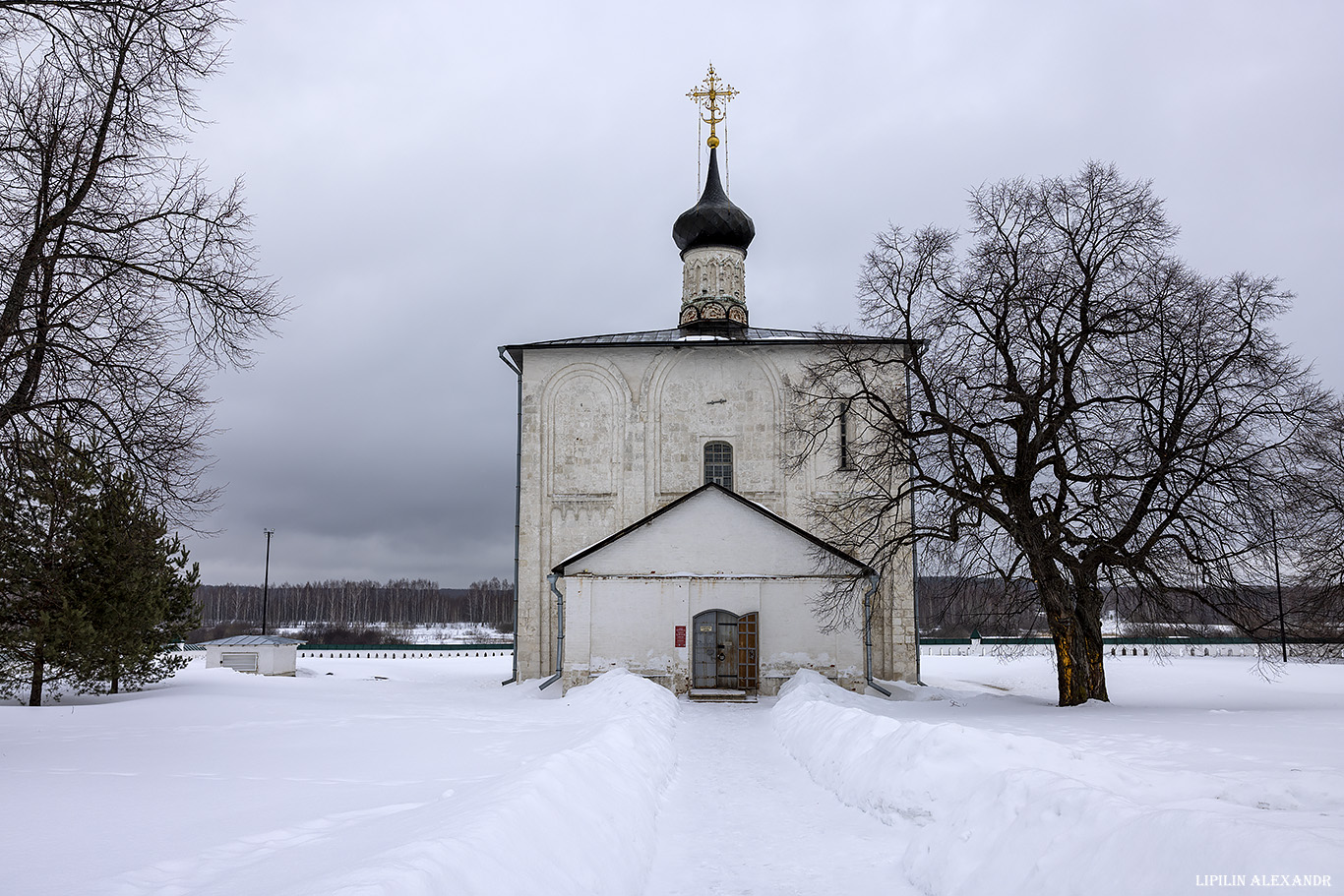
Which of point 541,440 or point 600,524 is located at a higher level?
point 541,440

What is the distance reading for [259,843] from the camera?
17.5 ft

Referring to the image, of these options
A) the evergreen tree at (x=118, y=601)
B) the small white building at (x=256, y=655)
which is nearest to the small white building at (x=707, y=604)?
the evergreen tree at (x=118, y=601)

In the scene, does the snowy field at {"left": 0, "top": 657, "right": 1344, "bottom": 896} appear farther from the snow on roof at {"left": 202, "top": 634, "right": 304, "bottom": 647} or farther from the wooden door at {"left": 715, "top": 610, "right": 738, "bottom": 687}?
the snow on roof at {"left": 202, "top": 634, "right": 304, "bottom": 647}

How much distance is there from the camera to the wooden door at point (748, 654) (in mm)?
20906

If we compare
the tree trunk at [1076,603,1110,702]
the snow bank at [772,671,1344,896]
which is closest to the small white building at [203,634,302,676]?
the tree trunk at [1076,603,1110,702]

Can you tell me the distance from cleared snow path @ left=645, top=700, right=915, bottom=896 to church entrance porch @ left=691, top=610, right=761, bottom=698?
9565mm

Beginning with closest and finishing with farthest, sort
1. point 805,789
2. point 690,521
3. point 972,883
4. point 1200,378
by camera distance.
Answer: point 972,883
point 805,789
point 1200,378
point 690,521

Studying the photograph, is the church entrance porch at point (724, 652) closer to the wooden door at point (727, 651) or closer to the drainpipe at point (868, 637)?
the wooden door at point (727, 651)

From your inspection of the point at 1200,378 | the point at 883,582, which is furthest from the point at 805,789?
the point at 883,582

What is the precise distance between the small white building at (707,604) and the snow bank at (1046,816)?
10718 millimetres

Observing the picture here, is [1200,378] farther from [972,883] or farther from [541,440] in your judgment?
[541,440]

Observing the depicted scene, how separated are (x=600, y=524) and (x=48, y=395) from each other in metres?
17.9

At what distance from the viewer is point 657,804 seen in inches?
325

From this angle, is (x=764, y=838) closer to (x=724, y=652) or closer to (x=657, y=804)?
(x=657, y=804)
